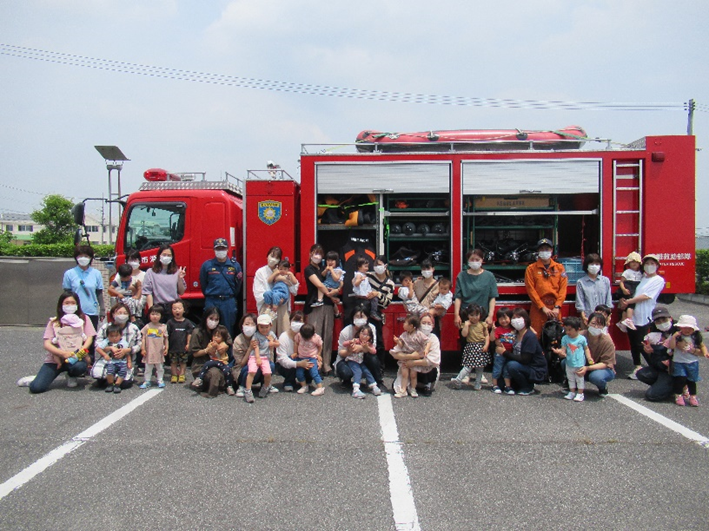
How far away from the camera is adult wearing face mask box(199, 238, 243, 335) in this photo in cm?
721

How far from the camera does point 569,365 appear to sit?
20.0 feet

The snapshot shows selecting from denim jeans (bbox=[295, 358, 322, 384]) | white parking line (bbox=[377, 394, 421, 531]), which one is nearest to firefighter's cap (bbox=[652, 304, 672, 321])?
white parking line (bbox=[377, 394, 421, 531])

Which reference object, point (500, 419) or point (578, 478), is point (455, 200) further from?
point (578, 478)

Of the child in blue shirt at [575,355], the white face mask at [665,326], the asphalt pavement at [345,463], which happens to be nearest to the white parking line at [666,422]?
the asphalt pavement at [345,463]

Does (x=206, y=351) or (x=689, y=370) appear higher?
(x=206, y=351)

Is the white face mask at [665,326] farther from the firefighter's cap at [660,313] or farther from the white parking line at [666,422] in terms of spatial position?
the white parking line at [666,422]

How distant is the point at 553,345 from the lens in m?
6.59

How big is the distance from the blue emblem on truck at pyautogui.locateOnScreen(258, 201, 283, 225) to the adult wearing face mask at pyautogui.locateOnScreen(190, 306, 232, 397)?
1.45 m

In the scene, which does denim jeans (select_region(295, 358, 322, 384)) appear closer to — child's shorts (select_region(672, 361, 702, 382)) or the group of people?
the group of people

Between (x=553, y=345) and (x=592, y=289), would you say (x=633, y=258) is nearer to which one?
(x=592, y=289)

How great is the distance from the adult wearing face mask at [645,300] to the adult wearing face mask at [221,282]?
4889mm

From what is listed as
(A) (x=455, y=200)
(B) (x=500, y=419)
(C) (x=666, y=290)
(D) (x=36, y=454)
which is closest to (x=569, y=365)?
(B) (x=500, y=419)

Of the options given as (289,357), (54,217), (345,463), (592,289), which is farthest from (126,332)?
(54,217)

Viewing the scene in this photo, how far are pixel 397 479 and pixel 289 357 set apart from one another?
267 cm
